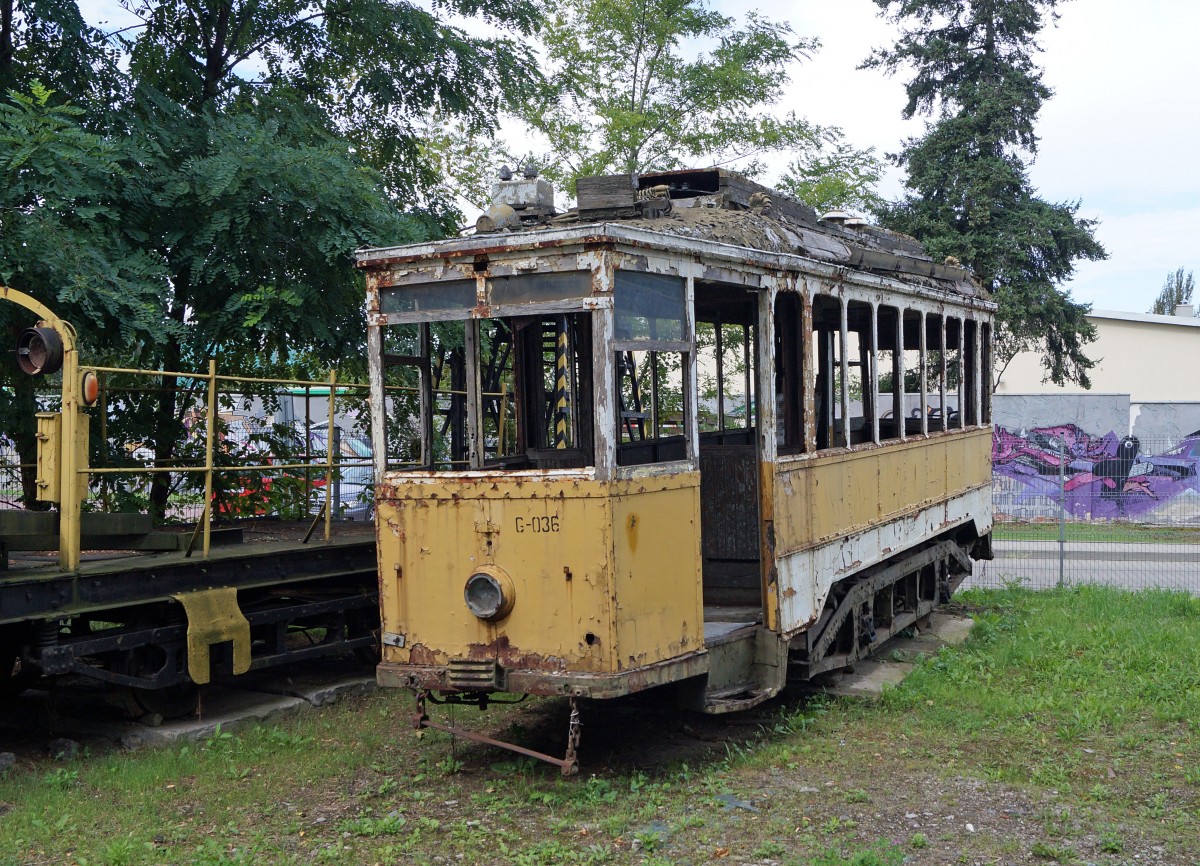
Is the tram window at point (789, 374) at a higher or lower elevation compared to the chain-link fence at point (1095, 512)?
higher

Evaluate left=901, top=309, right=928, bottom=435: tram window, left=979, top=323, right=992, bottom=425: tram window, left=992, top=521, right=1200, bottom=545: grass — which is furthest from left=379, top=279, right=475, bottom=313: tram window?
left=992, top=521, right=1200, bottom=545: grass

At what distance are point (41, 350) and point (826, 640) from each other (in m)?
5.60

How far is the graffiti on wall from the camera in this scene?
1969 cm

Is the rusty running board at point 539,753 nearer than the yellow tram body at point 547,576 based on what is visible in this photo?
No

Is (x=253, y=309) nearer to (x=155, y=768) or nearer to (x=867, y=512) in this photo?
(x=155, y=768)

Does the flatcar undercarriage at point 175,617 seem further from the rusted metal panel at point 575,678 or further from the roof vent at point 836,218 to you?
the roof vent at point 836,218

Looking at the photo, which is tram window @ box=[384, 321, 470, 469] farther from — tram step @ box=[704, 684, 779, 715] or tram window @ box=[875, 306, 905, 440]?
tram window @ box=[875, 306, 905, 440]

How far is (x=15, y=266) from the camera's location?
8.44 metres

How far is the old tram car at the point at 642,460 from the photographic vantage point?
6.43 metres

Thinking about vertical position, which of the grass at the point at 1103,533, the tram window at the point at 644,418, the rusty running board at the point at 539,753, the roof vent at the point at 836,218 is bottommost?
the grass at the point at 1103,533

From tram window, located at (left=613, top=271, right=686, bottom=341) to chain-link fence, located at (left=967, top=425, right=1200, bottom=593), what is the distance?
9.29m

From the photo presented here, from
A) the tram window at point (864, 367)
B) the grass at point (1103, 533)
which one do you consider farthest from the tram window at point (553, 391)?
the grass at point (1103, 533)

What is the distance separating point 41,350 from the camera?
7.35m

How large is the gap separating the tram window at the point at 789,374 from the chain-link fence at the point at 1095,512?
723 cm
